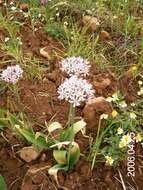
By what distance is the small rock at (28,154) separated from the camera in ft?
5.93

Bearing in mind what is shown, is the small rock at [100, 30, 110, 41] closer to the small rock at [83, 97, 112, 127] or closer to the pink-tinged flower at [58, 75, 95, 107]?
the small rock at [83, 97, 112, 127]

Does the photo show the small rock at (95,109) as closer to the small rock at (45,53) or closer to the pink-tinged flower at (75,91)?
the pink-tinged flower at (75,91)

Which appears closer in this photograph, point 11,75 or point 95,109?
point 11,75

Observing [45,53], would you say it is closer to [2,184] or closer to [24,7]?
[24,7]

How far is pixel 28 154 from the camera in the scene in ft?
5.97

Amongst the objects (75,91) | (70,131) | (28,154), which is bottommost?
(28,154)

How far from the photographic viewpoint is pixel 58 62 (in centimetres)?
230

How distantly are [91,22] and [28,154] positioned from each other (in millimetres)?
1037

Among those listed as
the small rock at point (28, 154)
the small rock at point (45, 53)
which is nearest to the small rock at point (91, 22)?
the small rock at point (45, 53)

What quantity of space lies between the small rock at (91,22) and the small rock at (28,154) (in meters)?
1.00

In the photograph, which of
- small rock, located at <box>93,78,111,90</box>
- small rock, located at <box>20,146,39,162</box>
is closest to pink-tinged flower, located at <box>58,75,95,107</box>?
small rock, located at <box>20,146,39,162</box>

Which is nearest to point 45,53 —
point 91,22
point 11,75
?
point 91,22

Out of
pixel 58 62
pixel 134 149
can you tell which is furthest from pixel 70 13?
pixel 134 149

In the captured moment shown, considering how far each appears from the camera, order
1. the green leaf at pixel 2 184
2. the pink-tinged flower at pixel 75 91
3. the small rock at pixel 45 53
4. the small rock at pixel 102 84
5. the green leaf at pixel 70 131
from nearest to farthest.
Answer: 1. the pink-tinged flower at pixel 75 91
2. the green leaf at pixel 2 184
3. the green leaf at pixel 70 131
4. the small rock at pixel 102 84
5. the small rock at pixel 45 53
